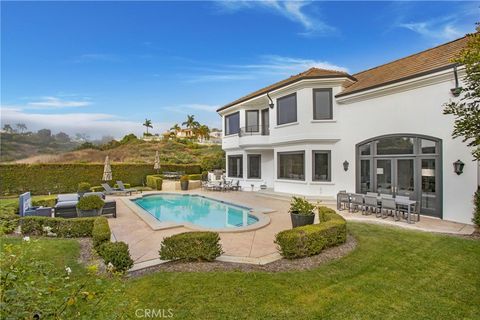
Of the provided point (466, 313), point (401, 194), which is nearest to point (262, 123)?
point (401, 194)

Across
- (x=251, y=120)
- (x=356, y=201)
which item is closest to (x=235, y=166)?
(x=251, y=120)

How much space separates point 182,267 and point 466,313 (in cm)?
560

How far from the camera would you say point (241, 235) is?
922 centimetres

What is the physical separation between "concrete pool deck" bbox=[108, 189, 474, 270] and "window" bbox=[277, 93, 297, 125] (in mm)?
7059

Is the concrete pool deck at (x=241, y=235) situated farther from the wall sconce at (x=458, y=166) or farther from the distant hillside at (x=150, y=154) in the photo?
the distant hillside at (x=150, y=154)

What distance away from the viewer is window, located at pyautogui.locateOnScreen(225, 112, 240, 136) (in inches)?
922

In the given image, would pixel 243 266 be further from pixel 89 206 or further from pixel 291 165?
pixel 291 165

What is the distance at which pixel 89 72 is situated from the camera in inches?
806

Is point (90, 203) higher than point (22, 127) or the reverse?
the reverse

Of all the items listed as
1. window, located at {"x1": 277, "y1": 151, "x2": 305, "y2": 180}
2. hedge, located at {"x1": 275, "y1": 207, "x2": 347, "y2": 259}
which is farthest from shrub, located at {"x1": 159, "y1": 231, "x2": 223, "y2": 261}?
window, located at {"x1": 277, "y1": 151, "x2": 305, "y2": 180}

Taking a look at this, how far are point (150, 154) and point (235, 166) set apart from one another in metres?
29.0

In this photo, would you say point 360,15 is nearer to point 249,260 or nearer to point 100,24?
point 100,24

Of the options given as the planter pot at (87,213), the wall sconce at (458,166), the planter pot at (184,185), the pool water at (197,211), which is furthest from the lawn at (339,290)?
the planter pot at (184,185)

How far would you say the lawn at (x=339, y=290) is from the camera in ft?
14.2
